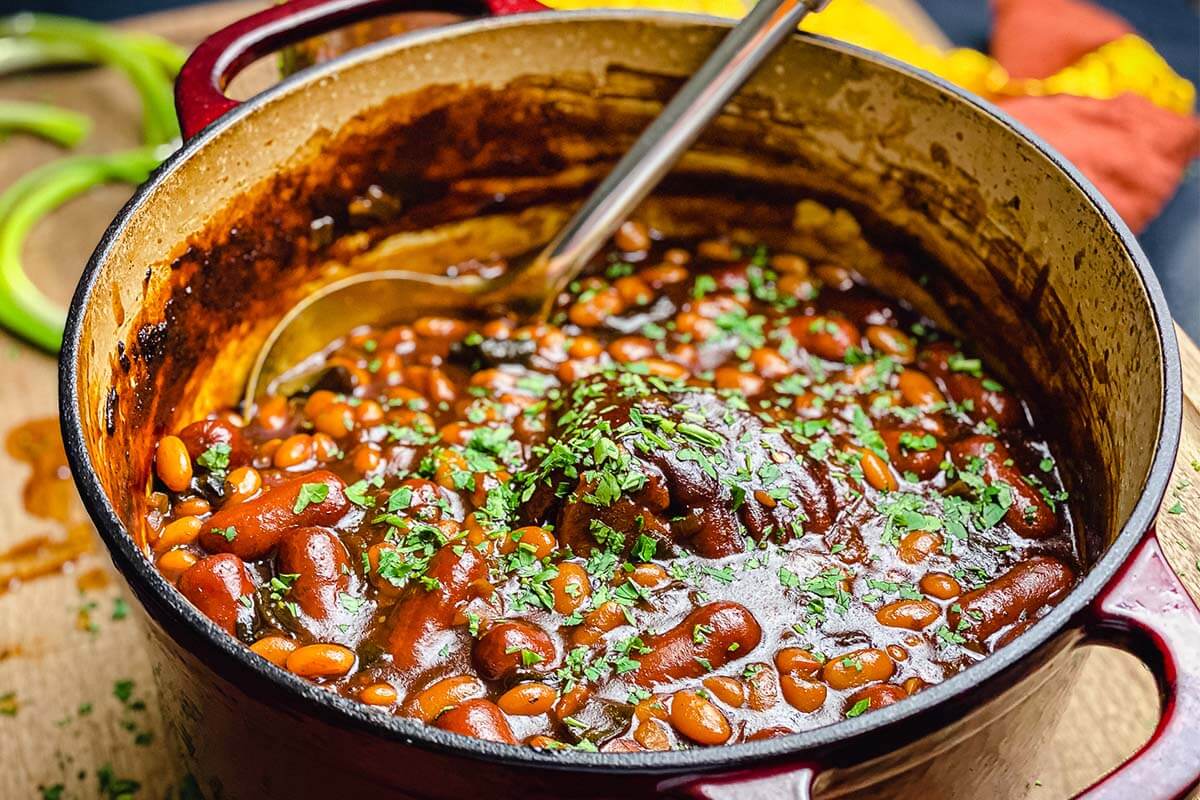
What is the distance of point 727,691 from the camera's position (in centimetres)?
164

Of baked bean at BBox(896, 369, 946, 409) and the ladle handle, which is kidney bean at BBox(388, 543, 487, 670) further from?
baked bean at BBox(896, 369, 946, 409)

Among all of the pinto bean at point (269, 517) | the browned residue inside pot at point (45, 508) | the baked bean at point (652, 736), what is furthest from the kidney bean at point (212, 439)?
the baked bean at point (652, 736)

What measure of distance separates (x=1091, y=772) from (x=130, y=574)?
164 centimetres

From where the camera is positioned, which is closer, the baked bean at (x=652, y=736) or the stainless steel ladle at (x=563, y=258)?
the baked bean at (x=652, y=736)

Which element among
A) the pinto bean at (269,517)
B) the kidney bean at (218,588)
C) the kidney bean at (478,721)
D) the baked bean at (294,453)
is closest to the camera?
the kidney bean at (478,721)

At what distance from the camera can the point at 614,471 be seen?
1.81 m

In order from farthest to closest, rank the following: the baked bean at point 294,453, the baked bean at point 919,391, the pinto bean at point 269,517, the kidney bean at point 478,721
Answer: the baked bean at point 919,391, the baked bean at point 294,453, the pinto bean at point 269,517, the kidney bean at point 478,721

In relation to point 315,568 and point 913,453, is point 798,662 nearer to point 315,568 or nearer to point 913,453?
point 913,453

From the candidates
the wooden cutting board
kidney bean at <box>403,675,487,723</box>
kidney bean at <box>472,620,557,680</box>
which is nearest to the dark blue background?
the wooden cutting board

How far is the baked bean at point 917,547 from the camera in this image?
6.13ft

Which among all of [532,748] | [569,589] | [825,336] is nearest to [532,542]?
[569,589]

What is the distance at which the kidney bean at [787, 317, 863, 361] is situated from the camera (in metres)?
2.30

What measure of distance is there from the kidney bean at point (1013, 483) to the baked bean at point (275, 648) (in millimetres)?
1172

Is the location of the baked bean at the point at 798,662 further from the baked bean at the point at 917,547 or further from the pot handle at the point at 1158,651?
the pot handle at the point at 1158,651
